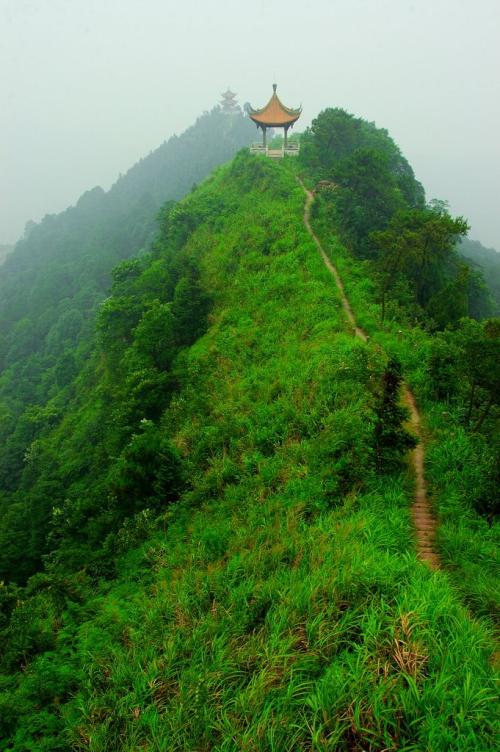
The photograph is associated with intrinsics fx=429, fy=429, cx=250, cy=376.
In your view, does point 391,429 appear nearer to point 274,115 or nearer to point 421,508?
point 421,508

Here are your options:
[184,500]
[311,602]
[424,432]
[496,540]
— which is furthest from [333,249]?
[311,602]

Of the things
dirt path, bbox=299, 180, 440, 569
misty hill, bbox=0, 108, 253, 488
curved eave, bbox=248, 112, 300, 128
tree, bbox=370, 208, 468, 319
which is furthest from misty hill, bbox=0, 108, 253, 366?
dirt path, bbox=299, 180, 440, 569

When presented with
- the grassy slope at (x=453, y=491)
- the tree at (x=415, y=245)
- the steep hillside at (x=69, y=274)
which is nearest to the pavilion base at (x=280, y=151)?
the tree at (x=415, y=245)

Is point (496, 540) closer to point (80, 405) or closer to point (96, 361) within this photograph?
point (80, 405)

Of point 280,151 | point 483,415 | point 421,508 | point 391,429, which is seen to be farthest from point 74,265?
point 421,508

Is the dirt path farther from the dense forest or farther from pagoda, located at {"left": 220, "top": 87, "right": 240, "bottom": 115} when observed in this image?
pagoda, located at {"left": 220, "top": 87, "right": 240, "bottom": 115}

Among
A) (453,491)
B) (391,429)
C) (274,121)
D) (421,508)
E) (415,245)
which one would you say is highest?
(274,121)

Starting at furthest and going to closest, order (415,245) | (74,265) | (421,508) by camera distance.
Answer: (74,265)
(415,245)
(421,508)
